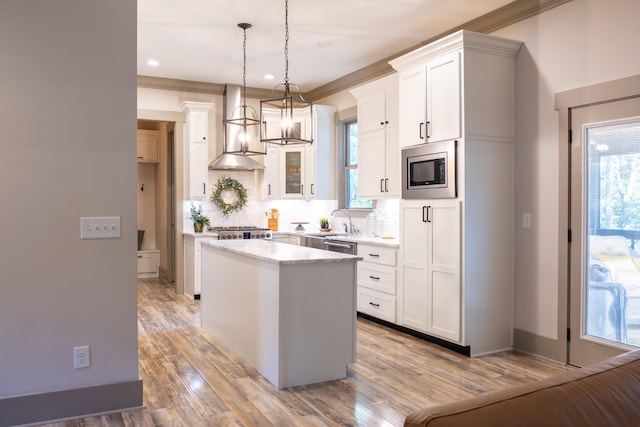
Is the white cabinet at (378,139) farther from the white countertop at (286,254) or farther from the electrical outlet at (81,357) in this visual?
the electrical outlet at (81,357)

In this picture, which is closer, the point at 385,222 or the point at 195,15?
the point at 195,15

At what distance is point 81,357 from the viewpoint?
287 cm

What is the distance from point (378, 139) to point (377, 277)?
1536mm

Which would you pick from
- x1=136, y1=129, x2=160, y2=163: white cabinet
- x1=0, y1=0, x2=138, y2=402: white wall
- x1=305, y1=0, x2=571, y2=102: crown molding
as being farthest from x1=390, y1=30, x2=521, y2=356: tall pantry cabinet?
x1=136, y1=129, x2=160, y2=163: white cabinet

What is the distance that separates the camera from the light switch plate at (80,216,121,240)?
287cm

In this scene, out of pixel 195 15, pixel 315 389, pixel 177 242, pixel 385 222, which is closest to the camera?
pixel 315 389

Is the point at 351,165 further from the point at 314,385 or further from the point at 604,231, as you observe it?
the point at 314,385

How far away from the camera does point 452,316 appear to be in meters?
4.14

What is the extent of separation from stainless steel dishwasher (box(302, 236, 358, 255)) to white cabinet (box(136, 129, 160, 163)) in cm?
367

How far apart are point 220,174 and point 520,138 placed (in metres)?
4.28

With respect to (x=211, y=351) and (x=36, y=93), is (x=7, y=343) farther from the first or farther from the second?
(x=211, y=351)

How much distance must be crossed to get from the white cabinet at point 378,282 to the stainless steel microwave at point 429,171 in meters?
0.70

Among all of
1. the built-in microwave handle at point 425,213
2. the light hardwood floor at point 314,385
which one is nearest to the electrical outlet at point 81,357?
the light hardwood floor at point 314,385

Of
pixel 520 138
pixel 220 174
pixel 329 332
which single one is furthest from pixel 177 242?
pixel 520 138
